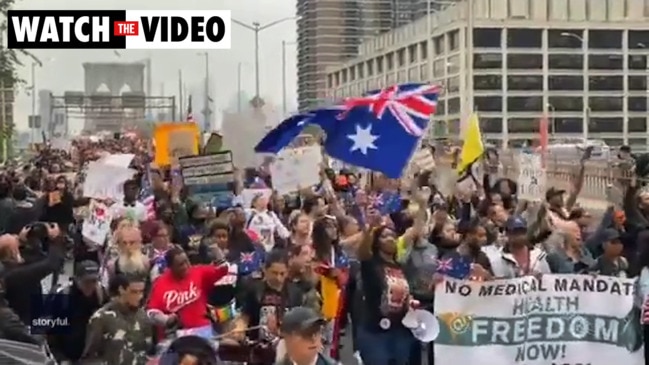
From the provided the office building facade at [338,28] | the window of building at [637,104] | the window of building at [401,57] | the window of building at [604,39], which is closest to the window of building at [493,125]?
the window of building at [604,39]

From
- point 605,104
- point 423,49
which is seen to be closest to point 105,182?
point 423,49

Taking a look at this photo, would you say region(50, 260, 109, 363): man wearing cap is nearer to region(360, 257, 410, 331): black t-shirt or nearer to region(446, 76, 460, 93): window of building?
region(360, 257, 410, 331): black t-shirt

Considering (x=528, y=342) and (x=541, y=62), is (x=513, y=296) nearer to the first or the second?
(x=528, y=342)

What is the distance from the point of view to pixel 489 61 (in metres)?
120

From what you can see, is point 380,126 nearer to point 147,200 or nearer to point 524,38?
point 147,200

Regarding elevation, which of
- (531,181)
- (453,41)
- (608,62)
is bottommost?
(531,181)

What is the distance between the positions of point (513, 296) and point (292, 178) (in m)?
5.84

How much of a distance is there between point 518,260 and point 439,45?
112m

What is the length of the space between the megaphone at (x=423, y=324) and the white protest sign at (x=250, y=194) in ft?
18.9

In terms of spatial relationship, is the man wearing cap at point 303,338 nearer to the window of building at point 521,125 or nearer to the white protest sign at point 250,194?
the white protest sign at point 250,194

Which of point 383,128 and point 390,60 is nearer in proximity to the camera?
point 383,128

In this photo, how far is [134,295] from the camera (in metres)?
6.81

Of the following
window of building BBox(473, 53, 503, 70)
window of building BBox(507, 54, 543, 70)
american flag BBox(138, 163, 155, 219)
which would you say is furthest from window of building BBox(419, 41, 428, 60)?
american flag BBox(138, 163, 155, 219)

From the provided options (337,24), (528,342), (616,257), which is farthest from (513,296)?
(337,24)
